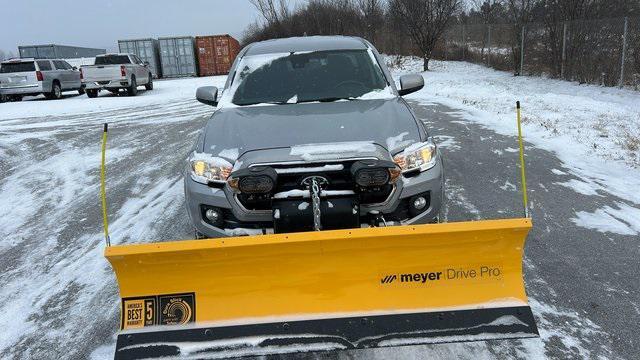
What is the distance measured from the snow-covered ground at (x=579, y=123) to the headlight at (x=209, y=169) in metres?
3.43

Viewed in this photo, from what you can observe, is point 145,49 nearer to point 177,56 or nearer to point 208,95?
point 177,56

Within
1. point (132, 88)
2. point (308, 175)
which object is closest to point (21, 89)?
point (132, 88)

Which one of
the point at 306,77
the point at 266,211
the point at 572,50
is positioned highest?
the point at 572,50

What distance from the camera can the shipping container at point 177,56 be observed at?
121ft

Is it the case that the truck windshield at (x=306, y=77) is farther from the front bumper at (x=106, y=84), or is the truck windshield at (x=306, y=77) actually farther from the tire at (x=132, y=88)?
the tire at (x=132, y=88)

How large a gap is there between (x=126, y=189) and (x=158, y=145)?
2.97 meters

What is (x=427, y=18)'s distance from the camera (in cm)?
2375

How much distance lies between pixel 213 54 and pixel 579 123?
32812mm

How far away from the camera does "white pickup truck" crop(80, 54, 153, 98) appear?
19.4m

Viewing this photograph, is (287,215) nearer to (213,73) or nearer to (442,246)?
(442,246)

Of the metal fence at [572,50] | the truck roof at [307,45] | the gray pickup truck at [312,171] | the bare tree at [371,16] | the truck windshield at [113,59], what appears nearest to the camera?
the gray pickup truck at [312,171]

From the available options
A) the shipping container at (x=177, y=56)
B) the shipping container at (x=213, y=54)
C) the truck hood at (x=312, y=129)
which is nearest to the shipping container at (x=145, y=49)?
the shipping container at (x=177, y=56)

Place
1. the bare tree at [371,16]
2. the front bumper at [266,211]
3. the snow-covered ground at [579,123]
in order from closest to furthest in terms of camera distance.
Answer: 1. the front bumper at [266,211]
2. the snow-covered ground at [579,123]
3. the bare tree at [371,16]

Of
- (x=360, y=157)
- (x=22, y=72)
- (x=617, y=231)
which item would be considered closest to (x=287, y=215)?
(x=360, y=157)
